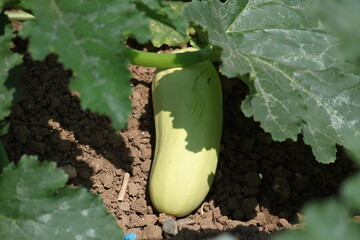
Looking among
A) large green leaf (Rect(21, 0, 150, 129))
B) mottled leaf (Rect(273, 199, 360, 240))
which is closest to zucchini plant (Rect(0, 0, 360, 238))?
large green leaf (Rect(21, 0, 150, 129))

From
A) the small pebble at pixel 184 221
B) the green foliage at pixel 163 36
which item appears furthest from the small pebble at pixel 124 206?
the green foliage at pixel 163 36

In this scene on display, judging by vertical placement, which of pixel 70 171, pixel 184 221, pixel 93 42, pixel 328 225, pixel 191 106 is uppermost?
pixel 328 225

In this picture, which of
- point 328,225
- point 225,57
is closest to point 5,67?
point 225,57

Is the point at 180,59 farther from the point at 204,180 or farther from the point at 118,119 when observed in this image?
the point at 118,119

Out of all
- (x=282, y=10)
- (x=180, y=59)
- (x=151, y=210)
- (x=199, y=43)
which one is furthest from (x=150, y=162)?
(x=282, y=10)

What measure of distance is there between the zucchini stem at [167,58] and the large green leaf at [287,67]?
0.16 meters

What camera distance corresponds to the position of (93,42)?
178 centimetres

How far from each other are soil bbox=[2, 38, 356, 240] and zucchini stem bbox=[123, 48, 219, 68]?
346 mm

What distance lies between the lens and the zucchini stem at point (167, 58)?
2537 mm

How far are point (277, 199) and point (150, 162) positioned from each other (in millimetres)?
596

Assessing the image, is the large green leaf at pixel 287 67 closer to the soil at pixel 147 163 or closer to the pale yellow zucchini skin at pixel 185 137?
the pale yellow zucchini skin at pixel 185 137

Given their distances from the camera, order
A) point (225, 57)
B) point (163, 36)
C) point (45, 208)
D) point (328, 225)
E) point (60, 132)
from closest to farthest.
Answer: point (328, 225), point (45, 208), point (225, 57), point (60, 132), point (163, 36)

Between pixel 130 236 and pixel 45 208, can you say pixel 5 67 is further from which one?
pixel 130 236

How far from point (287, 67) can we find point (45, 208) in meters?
1.11
